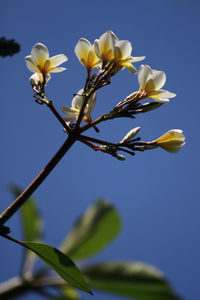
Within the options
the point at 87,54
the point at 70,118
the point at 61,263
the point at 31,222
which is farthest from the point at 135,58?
the point at 31,222

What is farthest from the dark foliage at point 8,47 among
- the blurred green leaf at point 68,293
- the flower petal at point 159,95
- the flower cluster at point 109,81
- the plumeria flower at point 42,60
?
the blurred green leaf at point 68,293

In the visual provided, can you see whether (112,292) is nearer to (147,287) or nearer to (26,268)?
(147,287)

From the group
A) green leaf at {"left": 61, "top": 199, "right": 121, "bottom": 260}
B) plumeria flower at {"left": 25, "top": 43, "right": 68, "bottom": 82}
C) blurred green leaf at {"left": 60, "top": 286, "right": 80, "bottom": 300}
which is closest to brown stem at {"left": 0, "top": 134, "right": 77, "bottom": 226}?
plumeria flower at {"left": 25, "top": 43, "right": 68, "bottom": 82}

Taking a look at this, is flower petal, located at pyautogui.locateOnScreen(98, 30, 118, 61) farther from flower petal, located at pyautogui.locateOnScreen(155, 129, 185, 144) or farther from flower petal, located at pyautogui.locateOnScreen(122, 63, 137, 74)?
flower petal, located at pyautogui.locateOnScreen(155, 129, 185, 144)

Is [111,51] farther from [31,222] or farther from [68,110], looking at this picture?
[31,222]

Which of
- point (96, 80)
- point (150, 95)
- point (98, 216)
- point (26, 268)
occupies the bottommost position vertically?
point (26, 268)

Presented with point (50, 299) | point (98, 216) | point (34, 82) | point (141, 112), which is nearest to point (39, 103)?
point (34, 82)
